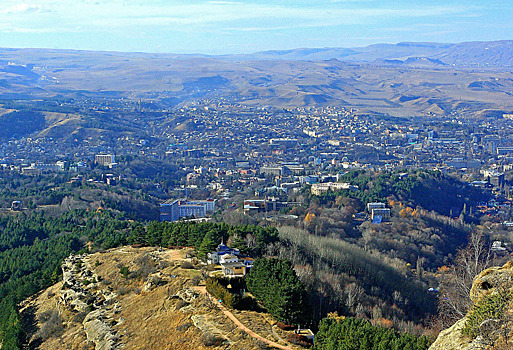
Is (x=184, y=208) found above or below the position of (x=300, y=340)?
below

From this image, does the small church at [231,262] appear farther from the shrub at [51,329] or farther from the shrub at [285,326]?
the shrub at [51,329]

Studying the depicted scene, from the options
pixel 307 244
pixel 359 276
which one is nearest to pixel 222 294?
pixel 359 276

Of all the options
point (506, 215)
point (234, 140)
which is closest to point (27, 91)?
point (234, 140)

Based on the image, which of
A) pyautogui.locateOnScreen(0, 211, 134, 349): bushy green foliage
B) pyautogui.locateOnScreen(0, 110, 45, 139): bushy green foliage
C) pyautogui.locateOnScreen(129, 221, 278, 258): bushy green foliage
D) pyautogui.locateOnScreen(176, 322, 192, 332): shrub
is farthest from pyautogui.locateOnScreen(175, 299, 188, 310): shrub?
pyautogui.locateOnScreen(0, 110, 45, 139): bushy green foliage

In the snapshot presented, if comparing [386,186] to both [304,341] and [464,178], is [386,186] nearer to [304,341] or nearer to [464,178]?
[464,178]

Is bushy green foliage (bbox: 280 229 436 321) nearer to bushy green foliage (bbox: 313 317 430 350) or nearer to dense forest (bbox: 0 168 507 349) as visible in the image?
dense forest (bbox: 0 168 507 349)

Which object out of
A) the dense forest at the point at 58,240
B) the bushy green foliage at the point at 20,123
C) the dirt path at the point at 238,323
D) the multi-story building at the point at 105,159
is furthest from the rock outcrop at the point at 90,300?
the bushy green foliage at the point at 20,123

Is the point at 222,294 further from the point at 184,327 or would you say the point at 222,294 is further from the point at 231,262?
the point at 231,262
